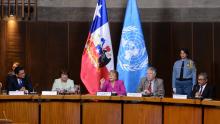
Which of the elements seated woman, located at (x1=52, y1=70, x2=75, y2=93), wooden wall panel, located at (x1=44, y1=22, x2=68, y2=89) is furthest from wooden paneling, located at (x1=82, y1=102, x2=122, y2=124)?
wooden wall panel, located at (x1=44, y1=22, x2=68, y2=89)

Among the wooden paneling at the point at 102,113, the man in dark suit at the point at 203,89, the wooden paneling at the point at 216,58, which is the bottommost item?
the wooden paneling at the point at 102,113

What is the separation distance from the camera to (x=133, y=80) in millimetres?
11945

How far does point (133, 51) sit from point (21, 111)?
3.07m

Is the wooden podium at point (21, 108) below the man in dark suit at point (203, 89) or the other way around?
below

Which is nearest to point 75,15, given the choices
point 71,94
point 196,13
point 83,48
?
point 83,48

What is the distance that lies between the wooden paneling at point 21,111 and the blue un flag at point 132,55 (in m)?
2.74

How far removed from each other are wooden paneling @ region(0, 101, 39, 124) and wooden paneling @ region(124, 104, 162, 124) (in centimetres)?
155

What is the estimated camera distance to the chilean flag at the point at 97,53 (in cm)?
1187

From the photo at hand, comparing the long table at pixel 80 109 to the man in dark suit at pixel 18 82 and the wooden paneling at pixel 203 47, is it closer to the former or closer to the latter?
the man in dark suit at pixel 18 82

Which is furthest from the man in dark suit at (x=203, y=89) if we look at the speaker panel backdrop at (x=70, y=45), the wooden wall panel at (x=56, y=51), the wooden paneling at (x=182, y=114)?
the wooden wall panel at (x=56, y=51)

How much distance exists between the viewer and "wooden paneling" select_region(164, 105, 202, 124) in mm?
8781

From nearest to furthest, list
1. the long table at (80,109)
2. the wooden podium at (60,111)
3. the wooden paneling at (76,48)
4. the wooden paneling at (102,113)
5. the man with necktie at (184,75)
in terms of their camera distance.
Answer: the long table at (80,109) < the wooden paneling at (102,113) < the wooden podium at (60,111) < the man with necktie at (184,75) < the wooden paneling at (76,48)

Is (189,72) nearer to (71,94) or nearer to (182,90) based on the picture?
(182,90)

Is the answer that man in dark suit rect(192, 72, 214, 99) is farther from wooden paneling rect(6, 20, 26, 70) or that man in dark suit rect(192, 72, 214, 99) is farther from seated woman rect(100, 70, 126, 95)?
wooden paneling rect(6, 20, 26, 70)
